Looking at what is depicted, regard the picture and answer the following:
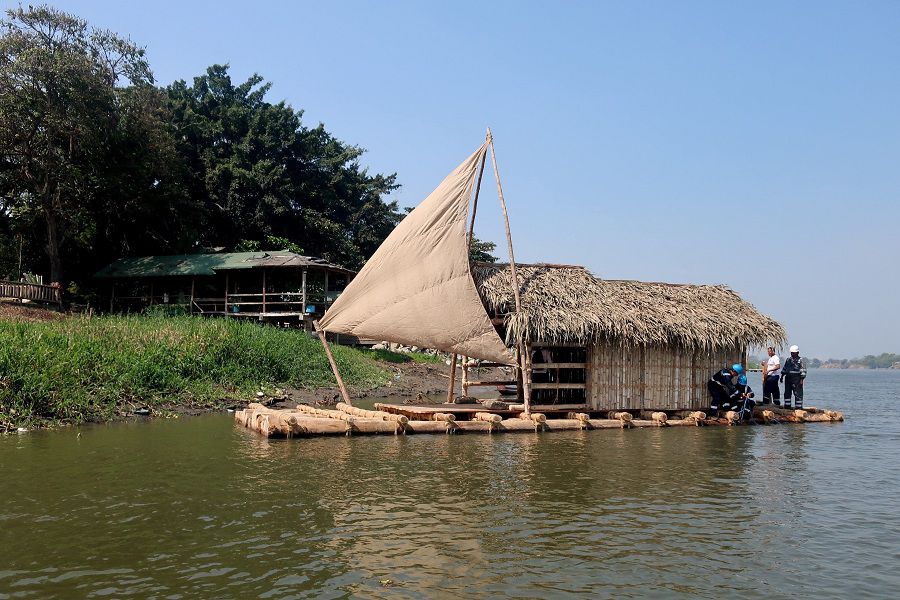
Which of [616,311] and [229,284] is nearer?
[616,311]

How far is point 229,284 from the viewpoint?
37.9 metres

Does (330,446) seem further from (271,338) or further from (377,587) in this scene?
(271,338)

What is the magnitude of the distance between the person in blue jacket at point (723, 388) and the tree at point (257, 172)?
2990 cm

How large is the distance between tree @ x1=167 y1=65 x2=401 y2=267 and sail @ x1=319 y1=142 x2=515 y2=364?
2661cm

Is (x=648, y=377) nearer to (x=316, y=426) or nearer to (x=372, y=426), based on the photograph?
(x=372, y=426)

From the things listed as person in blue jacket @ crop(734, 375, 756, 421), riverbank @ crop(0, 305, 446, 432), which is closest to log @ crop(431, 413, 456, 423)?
riverbank @ crop(0, 305, 446, 432)

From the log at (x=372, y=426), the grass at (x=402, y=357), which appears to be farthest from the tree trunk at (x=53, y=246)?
the log at (x=372, y=426)

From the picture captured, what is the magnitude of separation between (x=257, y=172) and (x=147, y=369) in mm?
25446

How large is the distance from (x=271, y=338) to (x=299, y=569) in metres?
18.9

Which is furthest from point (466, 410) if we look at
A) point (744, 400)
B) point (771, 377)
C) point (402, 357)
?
point (402, 357)

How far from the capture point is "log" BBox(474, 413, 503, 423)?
53.1 feet

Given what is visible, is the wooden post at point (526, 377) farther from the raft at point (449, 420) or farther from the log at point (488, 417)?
the log at point (488, 417)

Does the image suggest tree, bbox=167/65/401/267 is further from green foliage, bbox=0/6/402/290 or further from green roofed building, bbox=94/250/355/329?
green roofed building, bbox=94/250/355/329

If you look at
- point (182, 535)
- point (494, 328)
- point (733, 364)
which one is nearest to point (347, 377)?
point (494, 328)
